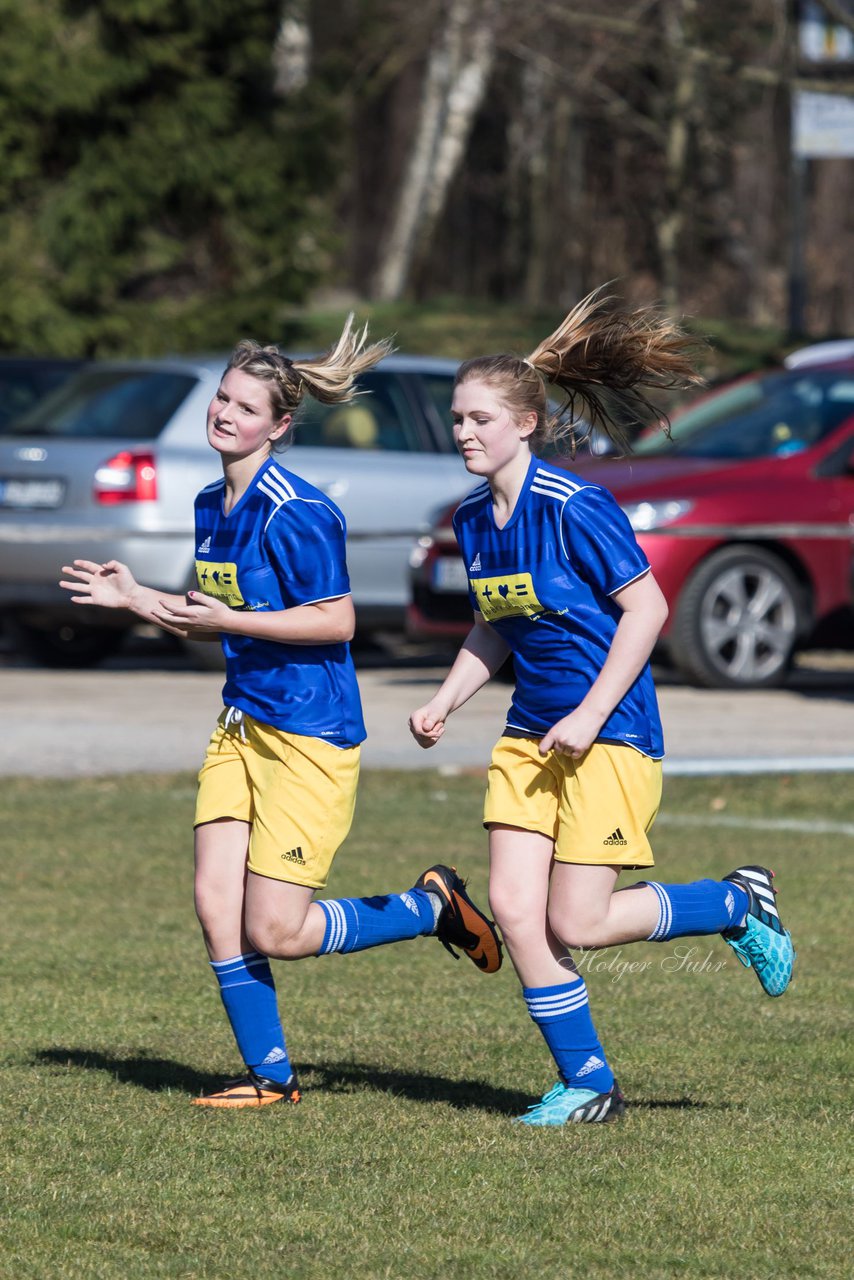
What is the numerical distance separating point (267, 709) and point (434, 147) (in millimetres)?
32049

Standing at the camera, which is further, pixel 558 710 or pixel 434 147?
pixel 434 147

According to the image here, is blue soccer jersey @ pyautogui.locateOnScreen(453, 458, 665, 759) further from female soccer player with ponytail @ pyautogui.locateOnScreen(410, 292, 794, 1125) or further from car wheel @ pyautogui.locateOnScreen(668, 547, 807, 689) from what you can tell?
car wheel @ pyautogui.locateOnScreen(668, 547, 807, 689)

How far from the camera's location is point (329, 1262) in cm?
382

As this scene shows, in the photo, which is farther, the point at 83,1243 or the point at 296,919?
the point at 296,919

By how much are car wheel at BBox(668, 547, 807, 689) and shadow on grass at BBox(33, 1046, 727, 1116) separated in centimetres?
790

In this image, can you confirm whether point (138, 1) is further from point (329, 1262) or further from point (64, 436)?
point (329, 1262)

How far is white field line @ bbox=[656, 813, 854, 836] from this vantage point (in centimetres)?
905

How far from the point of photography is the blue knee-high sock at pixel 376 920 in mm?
5012

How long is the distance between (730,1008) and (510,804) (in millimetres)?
1656

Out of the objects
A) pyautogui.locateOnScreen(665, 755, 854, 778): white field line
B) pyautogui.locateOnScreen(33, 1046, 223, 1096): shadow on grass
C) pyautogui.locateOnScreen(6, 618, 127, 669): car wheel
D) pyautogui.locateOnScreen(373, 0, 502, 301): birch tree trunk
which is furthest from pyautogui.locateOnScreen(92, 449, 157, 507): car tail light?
pyautogui.locateOnScreen(373, 0, 502, 301): birch tree trunk

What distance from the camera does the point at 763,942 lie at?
511cm

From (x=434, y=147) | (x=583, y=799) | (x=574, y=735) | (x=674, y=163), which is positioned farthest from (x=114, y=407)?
(x=434, y=147)

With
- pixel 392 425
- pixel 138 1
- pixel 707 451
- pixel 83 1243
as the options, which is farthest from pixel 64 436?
pixel 138 1

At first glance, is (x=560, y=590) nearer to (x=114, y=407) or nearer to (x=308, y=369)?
(x=308, y=369)
